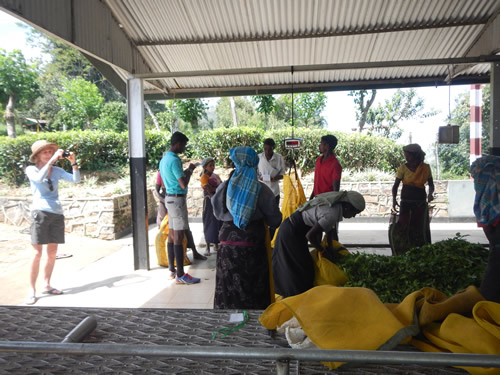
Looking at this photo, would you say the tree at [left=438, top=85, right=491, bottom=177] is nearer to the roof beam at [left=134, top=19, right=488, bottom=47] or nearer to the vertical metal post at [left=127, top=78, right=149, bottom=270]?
the roof beam at [left=134, top=19, right=488, bottom=47]

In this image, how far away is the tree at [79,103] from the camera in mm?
19938

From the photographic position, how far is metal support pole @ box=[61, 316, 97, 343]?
1443 mm

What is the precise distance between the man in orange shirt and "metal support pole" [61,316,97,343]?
4470mm

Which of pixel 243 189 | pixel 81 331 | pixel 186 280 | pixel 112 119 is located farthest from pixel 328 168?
pixel 112 119

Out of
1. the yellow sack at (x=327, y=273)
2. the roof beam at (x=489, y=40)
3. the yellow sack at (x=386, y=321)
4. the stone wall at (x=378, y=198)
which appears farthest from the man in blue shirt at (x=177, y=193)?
the stone wall at (x=378, y=198)

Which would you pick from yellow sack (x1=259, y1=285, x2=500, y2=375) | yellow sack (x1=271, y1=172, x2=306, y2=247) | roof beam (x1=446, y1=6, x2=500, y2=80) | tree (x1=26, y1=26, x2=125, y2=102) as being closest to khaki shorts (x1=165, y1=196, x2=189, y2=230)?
yellow sack (x1=271, y1=172, x2=306, y2=247)

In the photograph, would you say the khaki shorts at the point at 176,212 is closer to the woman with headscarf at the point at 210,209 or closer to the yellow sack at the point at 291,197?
the woman with headscarf at the point at 210,209

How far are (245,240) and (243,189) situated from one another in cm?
43

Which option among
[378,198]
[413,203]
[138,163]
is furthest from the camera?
[378,198]

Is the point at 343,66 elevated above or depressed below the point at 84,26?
below

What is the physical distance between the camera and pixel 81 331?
4.99ft

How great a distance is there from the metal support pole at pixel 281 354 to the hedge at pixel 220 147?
12.6 meters

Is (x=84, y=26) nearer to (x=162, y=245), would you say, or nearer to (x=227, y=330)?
(x=162, y=245)

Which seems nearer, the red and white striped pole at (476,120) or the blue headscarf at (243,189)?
the blue headscarf at (243,189)
